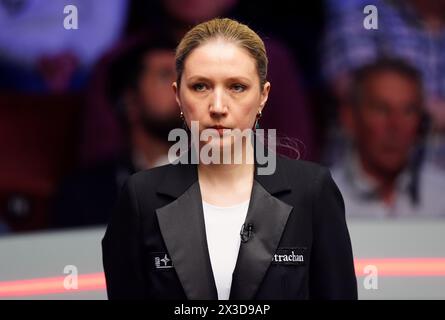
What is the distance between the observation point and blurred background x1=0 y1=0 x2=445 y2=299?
5180 mm

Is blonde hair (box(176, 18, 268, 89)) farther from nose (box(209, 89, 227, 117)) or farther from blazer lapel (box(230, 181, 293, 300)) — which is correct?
blazer lapel (box(230, 181, 293, 300))

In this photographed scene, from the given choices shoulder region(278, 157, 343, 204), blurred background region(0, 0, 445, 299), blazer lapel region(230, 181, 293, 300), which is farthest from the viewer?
blurred background region(0, 0, 445, 299)

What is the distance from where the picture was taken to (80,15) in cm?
518

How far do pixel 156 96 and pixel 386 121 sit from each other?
4.75ft

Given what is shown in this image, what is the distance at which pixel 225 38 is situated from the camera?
1618 millimetres

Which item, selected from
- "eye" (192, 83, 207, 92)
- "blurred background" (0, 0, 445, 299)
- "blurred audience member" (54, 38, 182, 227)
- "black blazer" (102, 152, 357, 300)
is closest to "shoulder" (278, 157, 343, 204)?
"black blazer" (102, 152, 357, 300)

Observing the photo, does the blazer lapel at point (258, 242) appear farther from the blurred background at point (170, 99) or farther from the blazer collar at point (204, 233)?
the blurred background at point (170, 99)

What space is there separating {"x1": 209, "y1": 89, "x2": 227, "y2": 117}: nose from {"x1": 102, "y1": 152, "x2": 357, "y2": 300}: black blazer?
0.17 meters

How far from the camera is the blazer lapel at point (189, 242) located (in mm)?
1548

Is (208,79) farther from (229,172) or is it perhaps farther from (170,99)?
(170,99)

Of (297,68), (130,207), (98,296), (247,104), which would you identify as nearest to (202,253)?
(130,207)

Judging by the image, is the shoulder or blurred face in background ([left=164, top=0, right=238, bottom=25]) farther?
blurred face in background ([left=164, top=0, right=238, bottom=25])

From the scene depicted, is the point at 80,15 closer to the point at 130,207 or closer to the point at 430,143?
the point at 430,143
